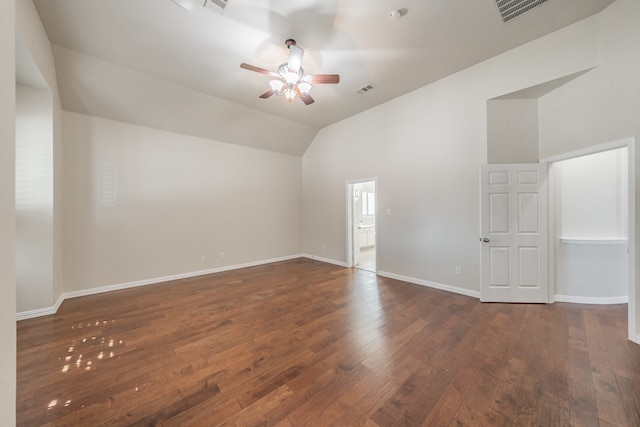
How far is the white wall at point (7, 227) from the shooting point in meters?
0.86

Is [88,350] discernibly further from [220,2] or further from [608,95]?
[608,95]

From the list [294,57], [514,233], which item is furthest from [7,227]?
[514,233]

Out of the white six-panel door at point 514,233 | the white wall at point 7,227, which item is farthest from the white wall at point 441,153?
the white wall at point 7,227

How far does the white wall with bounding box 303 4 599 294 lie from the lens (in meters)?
2.91

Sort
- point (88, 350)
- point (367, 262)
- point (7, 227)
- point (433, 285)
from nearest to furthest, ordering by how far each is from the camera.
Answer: point (7, 227)
point (88, 350)
point (433, 285)
point (367, 262)

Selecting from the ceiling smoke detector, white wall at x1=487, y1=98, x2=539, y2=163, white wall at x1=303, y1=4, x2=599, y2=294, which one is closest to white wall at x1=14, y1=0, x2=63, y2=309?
the ceiling smoke detector

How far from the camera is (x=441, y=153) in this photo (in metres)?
3.82

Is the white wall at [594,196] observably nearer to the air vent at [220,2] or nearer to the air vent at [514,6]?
the air vent at [514,6]

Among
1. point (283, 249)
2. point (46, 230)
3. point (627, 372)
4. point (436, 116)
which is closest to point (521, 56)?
point (436, 116)

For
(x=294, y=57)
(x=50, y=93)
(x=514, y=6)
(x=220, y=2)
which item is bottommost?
(x=50, y=93)

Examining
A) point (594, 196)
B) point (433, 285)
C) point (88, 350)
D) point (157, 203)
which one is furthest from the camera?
point (157, 203)

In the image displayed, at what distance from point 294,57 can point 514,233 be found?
12.8 feet

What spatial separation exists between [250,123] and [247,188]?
5.04 feet

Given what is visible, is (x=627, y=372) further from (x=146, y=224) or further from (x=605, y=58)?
(x=146, y=224)
